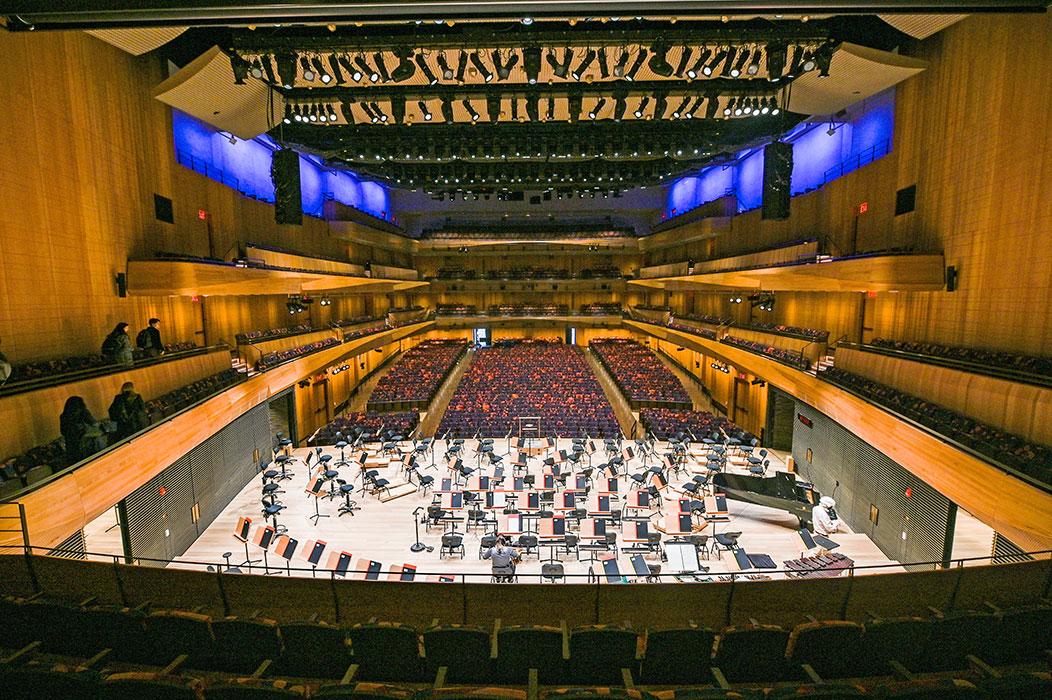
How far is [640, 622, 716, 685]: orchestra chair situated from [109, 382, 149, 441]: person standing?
8010mm

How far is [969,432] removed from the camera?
7094 millimetres

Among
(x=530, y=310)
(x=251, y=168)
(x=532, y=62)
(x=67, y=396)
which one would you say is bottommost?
(x=67, y=396)

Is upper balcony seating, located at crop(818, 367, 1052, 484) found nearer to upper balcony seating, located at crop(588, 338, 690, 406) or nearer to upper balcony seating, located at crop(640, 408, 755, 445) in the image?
upper balcony seating, located at crop(640, 408, 755, 445)

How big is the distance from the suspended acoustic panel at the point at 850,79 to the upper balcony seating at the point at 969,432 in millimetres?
6966

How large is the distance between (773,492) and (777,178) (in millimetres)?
8362

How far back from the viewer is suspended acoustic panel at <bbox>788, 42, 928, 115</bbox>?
1013 centimetres

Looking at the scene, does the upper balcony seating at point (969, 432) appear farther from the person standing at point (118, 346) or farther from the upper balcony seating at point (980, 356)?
the person standing at point (118, 346)

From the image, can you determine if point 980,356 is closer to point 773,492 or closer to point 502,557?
point 773,492

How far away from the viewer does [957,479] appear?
6.74 meters

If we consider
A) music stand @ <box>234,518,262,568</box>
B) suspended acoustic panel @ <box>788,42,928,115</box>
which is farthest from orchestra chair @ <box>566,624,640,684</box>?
suspended acoustic panel @ <box>788,42,928,115</box>

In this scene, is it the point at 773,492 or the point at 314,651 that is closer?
the point at 314,651

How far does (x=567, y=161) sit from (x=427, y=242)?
13.0 meters

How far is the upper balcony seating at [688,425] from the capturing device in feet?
46.5

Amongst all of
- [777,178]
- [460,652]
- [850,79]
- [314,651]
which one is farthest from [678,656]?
[850,79]
